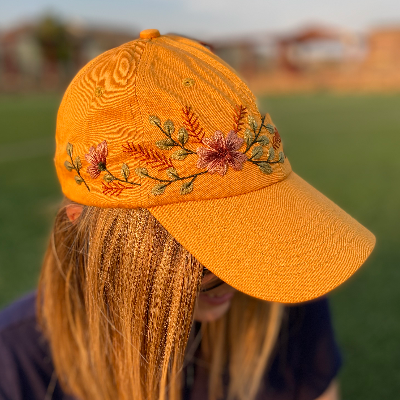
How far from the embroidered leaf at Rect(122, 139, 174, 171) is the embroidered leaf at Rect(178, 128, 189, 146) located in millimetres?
39

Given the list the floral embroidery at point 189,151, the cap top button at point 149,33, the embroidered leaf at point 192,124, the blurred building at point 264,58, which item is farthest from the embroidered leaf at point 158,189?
the blurred building at point 264,58

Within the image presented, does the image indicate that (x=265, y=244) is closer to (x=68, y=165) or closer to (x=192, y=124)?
(x=192, y=124)

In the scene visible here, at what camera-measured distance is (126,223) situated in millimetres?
801

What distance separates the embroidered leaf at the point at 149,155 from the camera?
2.49 feet

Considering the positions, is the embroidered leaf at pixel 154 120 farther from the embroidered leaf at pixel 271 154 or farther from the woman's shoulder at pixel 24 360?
the woman's shoulder at pixel 24 360

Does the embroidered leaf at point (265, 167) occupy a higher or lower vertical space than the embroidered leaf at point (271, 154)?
lower

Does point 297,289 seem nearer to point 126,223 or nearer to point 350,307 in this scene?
point 126,223

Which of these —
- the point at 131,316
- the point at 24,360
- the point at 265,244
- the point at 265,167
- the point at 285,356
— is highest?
the point at 265,167

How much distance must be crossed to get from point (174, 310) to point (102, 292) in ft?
0.53

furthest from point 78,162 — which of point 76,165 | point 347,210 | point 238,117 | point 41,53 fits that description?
point 41,53

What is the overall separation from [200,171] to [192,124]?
85 millimetres

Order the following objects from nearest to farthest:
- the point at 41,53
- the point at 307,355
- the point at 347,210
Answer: the point at 307,355
the point at 347,210
the point at 41,53

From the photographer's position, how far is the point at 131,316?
0.88 meters

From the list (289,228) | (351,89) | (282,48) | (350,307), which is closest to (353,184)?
(350,307)
